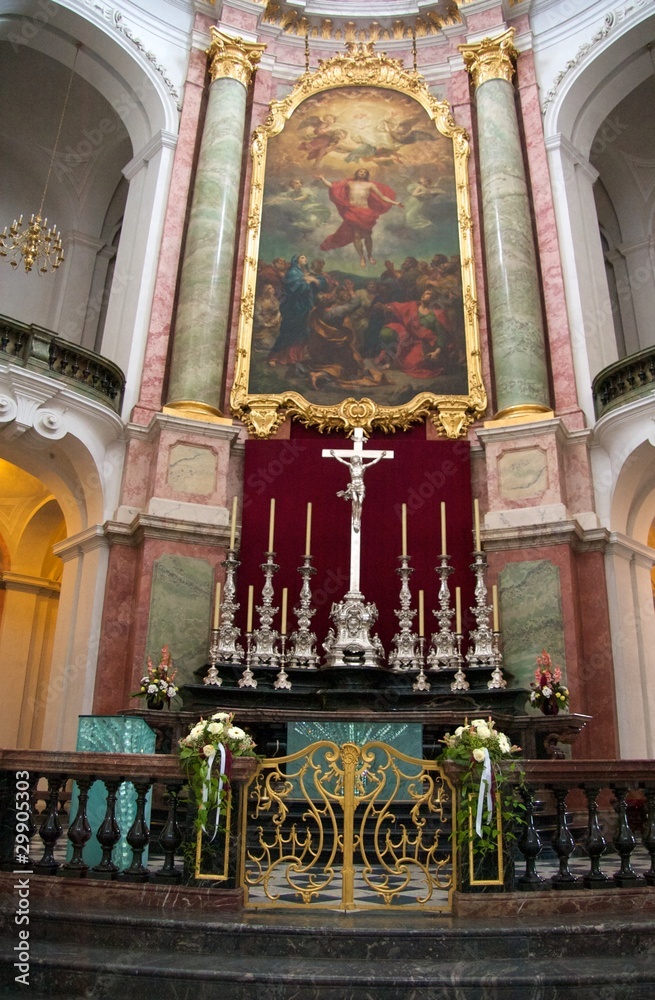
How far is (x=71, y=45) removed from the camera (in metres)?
12.5

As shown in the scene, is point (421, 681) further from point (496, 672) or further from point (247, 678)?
point (247, 678)

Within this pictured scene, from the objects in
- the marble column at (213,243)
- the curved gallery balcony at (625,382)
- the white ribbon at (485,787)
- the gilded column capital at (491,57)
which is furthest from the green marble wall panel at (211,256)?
the white ribbon at (485,787)

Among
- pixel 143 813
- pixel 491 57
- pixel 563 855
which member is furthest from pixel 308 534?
pixel 491 57

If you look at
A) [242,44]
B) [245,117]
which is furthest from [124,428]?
[242,44]

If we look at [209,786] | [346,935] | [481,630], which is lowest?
[346,935]

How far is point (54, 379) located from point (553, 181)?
287 inches

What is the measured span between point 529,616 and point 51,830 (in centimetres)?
611

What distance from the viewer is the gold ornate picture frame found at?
1109 centimetres

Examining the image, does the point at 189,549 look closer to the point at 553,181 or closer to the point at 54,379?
the point at 54,379

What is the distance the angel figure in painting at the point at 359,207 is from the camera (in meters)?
12.0

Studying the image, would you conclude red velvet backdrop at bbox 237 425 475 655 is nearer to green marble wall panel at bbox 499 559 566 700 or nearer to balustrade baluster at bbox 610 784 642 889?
green marble wall panel at bbox 499 559 566 700

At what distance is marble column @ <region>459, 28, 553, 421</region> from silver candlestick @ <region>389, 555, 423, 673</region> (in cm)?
263

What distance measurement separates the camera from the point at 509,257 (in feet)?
37.0

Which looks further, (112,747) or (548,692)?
(548,692)
